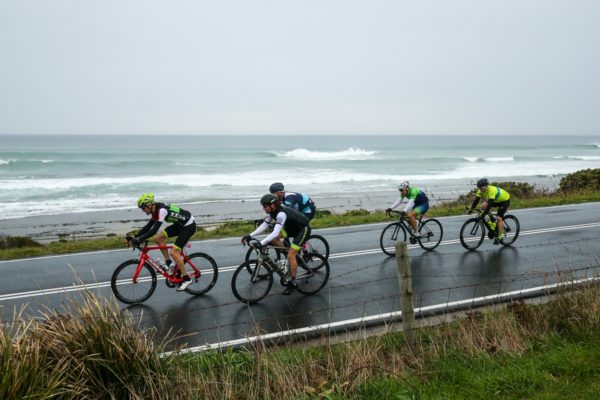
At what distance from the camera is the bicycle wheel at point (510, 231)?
12383mm

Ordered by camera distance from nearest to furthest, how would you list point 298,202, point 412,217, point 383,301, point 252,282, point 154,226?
point 383,301 → point 252,282 → point 154,226 → point 298,202 → point 412,217

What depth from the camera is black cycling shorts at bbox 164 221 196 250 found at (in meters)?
8.88

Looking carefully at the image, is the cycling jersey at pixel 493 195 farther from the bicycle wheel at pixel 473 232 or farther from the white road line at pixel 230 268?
the white road line at pixel 230 268

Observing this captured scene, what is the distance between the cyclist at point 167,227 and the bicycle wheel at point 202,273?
0.58ft

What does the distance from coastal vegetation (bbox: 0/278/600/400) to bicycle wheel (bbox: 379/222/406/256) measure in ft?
18.7

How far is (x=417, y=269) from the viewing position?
1030 centimetres

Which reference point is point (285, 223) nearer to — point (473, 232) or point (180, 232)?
point (180, 232)

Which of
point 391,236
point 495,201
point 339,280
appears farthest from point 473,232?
point 339,280

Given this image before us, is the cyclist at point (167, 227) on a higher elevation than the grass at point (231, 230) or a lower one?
higher

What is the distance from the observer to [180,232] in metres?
9.06

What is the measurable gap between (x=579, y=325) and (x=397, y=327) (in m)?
2.24

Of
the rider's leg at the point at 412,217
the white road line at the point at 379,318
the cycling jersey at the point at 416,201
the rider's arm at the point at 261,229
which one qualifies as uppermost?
the cycling jersey at the point at 416,201

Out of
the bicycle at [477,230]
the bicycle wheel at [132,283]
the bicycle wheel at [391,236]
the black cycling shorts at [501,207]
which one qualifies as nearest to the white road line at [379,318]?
the bicycle wheel at [132,283]

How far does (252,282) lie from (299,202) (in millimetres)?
2653
